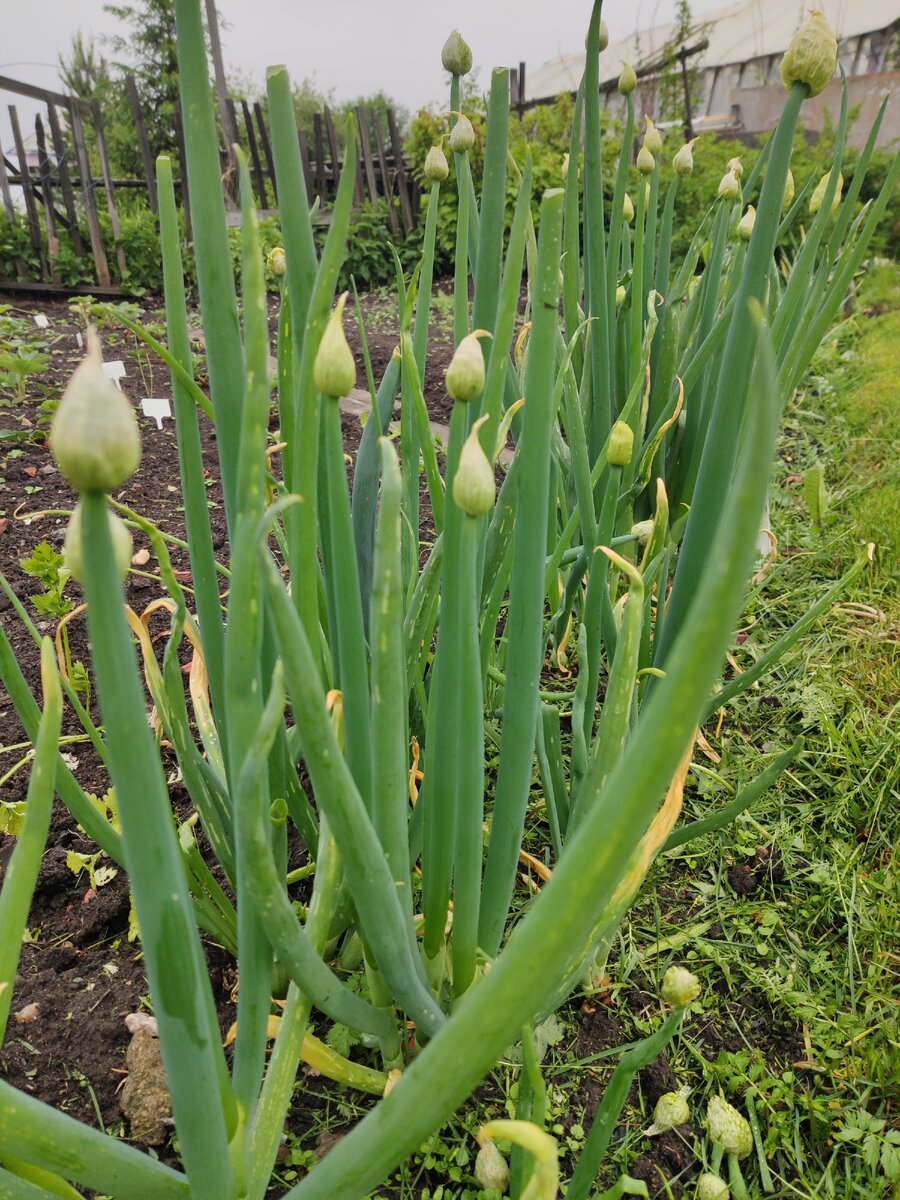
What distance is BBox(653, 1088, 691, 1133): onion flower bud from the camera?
82 cm

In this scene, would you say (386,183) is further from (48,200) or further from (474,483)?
(474,483)

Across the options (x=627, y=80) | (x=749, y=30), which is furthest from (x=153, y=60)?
(x=627, y=80)

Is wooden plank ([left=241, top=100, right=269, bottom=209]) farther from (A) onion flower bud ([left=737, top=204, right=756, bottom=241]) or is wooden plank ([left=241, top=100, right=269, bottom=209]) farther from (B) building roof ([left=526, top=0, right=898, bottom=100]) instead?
(B) building roof ([left=526, top=0, right=898, bottom=100])

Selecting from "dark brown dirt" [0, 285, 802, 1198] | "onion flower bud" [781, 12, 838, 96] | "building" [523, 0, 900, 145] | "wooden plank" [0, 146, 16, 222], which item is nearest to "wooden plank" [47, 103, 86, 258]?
"wooden plank" [0, 146, 16, 222]

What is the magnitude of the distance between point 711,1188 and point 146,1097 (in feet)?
1.83

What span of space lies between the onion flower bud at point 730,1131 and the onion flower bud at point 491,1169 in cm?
22

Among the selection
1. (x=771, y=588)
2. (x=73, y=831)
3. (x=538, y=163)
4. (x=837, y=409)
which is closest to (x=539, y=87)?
(x=538, y=163)

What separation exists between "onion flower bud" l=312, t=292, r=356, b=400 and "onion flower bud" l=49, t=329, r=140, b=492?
0.19 metres

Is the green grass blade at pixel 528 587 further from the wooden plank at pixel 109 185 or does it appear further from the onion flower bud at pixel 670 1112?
the wooden plank at pixel 109 185

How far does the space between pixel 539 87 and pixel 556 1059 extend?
17.4 meters

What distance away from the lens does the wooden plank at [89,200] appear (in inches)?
212

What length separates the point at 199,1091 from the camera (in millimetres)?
475

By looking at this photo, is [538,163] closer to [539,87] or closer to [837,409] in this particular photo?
[837,409]

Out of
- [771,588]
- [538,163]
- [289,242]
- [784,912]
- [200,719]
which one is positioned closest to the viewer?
[289,242]
